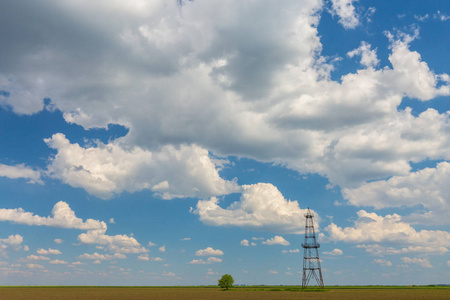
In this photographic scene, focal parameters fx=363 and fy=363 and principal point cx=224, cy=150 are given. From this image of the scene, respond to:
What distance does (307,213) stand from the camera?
477 feet

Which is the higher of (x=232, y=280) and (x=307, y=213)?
(x=307, y=213)

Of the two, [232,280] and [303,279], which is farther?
[232,280]

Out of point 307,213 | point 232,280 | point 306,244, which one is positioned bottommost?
point 232,280

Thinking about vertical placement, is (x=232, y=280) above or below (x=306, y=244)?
below

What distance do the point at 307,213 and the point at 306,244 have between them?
1242 centimetres

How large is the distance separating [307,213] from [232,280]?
6306 cm

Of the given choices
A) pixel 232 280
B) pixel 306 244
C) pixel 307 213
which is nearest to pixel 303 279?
pixel 306 244

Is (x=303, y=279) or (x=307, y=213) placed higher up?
(x=307, y=213)

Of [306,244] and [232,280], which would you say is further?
[232,280]

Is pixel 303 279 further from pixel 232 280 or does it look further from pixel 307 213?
pixel 232 280

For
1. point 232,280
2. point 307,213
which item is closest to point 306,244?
point 307,213

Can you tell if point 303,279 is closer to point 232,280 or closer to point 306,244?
point 306,244

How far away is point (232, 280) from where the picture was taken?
183625mm

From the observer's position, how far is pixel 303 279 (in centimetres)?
14138
